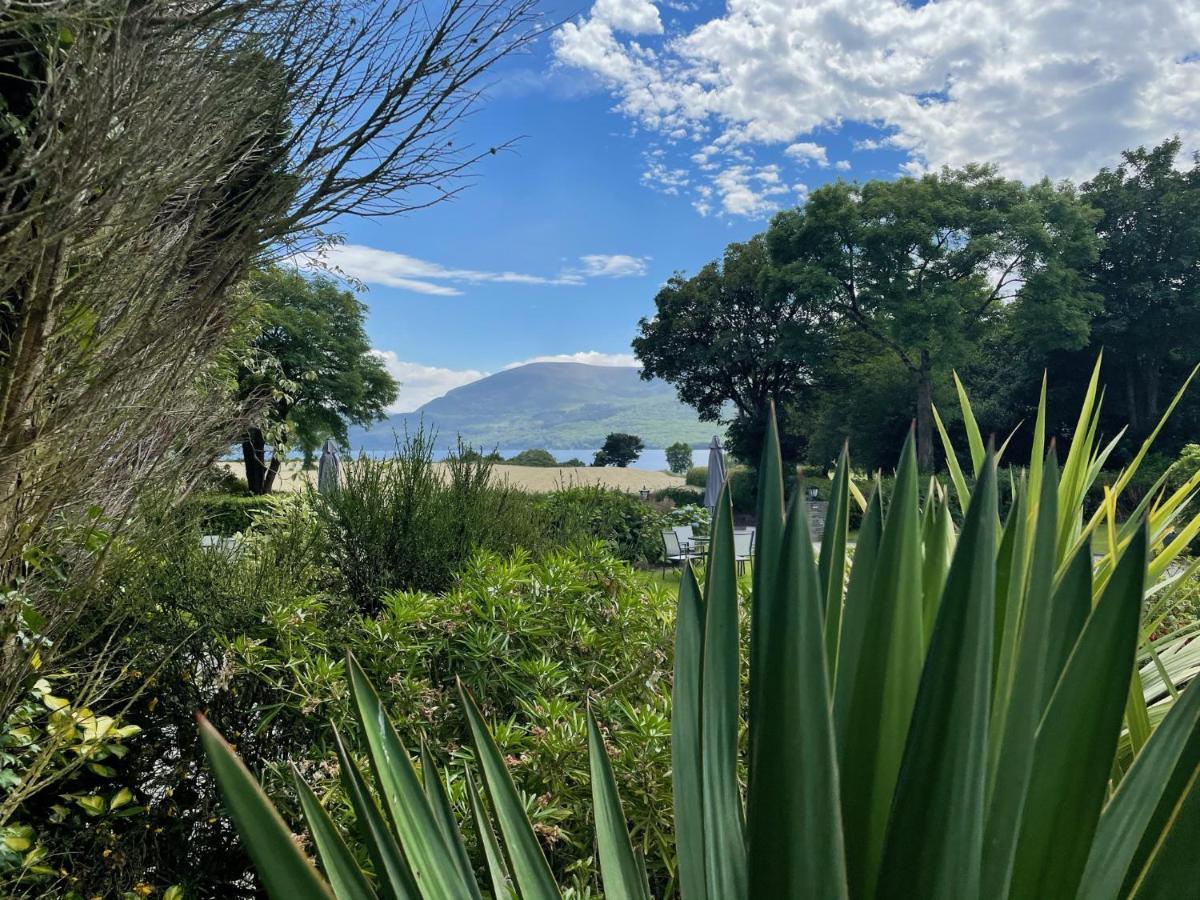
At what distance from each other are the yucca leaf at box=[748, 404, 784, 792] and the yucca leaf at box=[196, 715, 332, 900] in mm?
445

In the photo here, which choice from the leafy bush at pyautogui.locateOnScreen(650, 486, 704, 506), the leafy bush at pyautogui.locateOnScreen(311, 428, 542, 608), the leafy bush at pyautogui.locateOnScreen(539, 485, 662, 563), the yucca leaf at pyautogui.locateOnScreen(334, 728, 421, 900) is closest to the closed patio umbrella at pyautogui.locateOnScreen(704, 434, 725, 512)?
the leafy bush at pyautogui.locateOnScreen(539, 485, 662, 563)

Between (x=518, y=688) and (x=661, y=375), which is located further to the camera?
(x=661, y=375)

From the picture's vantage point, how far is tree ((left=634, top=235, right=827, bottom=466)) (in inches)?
1503

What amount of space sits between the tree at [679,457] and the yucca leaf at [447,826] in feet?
231

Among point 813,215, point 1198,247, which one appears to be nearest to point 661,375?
point 813,215

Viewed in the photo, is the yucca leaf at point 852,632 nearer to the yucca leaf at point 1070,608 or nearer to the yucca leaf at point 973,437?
the yucca leaf at point 1070,608

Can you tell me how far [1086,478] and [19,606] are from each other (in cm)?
363

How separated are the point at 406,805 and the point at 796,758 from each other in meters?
0.51

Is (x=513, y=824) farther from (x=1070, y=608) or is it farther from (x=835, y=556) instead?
(x=1070, y=608)

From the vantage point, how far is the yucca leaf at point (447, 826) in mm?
932

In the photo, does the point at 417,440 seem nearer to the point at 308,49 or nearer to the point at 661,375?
the point at 308,49

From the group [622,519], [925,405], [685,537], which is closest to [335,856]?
[622,519]

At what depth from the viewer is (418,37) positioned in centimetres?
383

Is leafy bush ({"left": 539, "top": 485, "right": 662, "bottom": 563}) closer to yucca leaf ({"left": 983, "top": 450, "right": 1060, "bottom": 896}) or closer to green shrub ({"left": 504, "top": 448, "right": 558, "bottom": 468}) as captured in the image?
yucca leaf ({"left": 983, "top": 450, "right": 1060, "bottom": 896})
